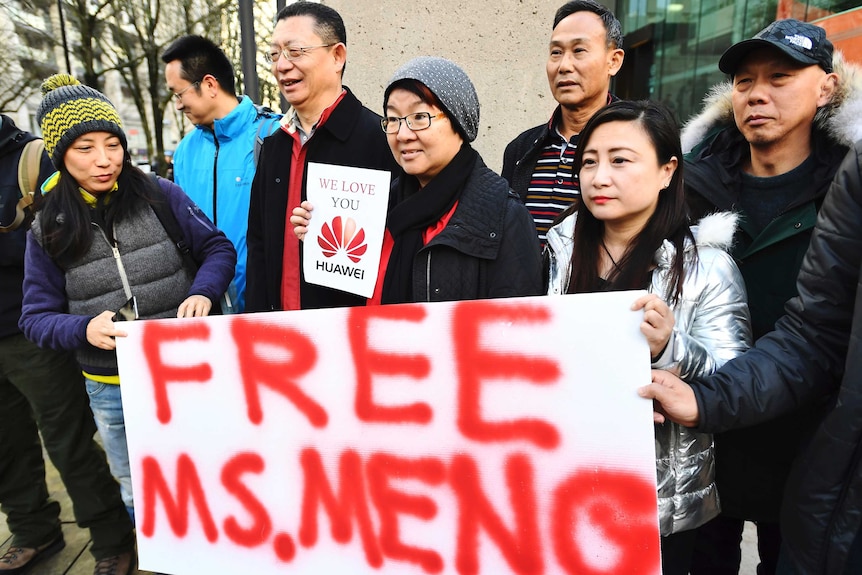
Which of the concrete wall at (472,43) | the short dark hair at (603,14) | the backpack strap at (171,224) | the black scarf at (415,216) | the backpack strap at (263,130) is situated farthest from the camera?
the concrete wall at (472,43)

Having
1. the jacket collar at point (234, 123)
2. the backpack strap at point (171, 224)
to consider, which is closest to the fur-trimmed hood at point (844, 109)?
the backpack strap at point (171, 224)

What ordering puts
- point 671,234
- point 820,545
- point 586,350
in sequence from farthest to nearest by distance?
1. point 671,234
2. point 586,350
3. point 820,545

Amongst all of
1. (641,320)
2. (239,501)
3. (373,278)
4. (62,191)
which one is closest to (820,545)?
(641,320)

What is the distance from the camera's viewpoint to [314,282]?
181cm

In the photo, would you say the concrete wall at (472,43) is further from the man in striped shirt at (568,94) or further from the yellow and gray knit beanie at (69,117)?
the yellow and gray knit beanie at (69,117)

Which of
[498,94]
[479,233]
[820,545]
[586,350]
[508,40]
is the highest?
[508,40]

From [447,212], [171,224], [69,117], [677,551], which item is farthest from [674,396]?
[69,117]

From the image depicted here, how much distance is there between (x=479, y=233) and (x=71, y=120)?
59.1 inches

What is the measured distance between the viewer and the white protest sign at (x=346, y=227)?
5.47 feet

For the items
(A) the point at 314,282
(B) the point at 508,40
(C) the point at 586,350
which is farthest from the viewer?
(B) the point at 508,40

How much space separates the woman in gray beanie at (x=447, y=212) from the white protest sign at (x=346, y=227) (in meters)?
0.06

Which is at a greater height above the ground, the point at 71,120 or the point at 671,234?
the point at 71,120

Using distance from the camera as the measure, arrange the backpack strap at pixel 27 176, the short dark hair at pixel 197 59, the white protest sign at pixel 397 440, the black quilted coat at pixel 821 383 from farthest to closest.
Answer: the short dark hair at pixel 197 59 < the backpack strap at pixel 27 176 < the white protest sign at pixel 397 440 < the black quilted coat at pixel 821 383

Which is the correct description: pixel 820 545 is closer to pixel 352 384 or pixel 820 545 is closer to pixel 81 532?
pixel 352 384
